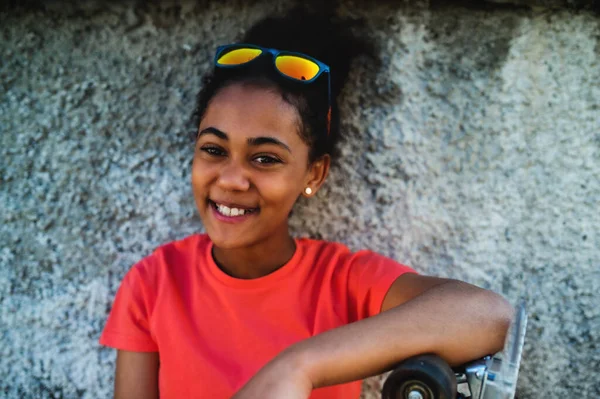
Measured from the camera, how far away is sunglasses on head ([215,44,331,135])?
1057 millimetres

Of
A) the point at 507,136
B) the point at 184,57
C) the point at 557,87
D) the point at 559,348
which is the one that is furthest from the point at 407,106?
the point at 559,348

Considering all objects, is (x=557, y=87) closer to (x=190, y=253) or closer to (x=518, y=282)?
(x=518, y=282)

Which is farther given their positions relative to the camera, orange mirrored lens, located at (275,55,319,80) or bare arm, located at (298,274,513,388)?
orange mirrored lens, located at (275,55,319,80)

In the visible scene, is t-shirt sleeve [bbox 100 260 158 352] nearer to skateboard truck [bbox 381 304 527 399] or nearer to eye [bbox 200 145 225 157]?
eye [bbox 200 145 225 157]

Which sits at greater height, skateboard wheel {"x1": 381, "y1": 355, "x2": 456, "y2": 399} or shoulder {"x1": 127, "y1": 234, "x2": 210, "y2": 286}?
shoulder {"x1": 127, "y1": 234, "x2": 210, "y2": 286}

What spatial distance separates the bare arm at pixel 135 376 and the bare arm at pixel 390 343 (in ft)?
1.40

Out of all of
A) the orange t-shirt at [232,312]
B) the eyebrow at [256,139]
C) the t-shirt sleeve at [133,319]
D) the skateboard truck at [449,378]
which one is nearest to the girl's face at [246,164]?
the eyebrow at [256,139]

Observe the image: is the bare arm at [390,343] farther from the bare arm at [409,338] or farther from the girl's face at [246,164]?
the girl's face at [246,164]

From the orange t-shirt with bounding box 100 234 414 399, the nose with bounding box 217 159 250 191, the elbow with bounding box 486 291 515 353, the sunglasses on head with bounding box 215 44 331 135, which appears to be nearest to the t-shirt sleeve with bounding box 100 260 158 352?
the orange t-shirt with bounding box 100 234 414 399

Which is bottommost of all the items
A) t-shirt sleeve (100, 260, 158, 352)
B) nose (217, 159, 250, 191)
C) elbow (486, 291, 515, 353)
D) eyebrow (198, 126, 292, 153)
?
t-shirt sleeve (100, 260, 158, 352)

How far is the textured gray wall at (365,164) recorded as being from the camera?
1.25 metres

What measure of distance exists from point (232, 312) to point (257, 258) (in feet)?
0.44

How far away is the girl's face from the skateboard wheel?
0.45 meters

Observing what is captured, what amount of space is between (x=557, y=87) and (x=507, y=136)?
17 centimetres
